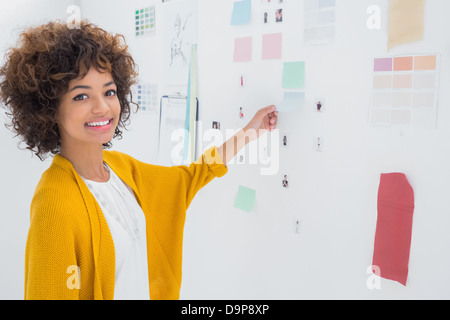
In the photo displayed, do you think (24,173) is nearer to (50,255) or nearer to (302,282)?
(50,255)

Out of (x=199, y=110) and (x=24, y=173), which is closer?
(x=199, y=110)

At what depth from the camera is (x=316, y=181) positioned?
110 cm

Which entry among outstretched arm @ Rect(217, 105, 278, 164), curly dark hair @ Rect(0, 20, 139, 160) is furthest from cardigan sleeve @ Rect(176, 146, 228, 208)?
curly dark hair @ Rect(0, 20, 139, 160)

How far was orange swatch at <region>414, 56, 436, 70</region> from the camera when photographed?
877 mm

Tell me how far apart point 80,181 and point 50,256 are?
0.18m

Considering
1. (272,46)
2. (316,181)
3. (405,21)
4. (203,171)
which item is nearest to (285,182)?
(316,181)

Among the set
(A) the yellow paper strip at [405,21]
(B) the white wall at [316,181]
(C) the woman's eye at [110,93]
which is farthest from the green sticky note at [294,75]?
(C) the woman's eye at [110,93]

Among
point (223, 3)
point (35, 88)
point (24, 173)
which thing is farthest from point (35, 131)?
point (24, 173)

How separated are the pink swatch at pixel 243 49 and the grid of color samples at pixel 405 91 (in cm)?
38

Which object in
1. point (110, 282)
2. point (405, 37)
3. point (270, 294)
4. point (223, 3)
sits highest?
point (223, 3)

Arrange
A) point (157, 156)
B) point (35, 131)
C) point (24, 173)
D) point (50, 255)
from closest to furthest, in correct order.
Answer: point (50, 255) < point (35, 131) < point (157, 156) < point (24, 173)

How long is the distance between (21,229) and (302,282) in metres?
1.37

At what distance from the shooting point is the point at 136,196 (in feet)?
3.55

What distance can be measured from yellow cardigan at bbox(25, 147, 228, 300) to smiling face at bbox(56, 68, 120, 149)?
68mm
